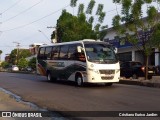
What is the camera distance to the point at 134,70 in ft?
99.8

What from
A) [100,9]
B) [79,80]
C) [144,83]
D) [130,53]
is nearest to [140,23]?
[144,83]

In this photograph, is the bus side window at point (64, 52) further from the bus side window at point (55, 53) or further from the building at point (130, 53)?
the building at point (130, 53)

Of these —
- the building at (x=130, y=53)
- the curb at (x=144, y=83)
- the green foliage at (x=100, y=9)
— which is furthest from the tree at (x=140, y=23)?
the building at (x=130, y=53)

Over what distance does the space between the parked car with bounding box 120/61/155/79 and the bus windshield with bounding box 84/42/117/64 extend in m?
8.68

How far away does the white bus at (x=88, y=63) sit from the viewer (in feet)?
67.6

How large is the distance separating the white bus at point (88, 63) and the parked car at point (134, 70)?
792 centimetres

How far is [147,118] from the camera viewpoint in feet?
33.7

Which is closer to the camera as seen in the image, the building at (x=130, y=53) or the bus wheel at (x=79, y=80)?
the bus wheel at (x=79, y=80)

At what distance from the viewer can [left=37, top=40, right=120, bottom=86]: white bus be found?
2061 cm

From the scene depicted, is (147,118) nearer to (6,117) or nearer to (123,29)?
(6,117)

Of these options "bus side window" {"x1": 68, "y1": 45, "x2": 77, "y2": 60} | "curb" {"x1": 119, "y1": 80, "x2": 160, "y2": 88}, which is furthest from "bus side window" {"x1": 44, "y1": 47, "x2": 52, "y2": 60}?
"curb" {"x1": 119, "y1": 80, "x2": 160, "y2": 88}

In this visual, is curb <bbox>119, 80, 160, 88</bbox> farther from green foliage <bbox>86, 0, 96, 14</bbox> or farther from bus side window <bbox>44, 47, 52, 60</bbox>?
green foliage <bbox>86, 0, 96, 14</bbox>

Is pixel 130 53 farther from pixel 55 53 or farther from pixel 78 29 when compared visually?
pixel 55 53

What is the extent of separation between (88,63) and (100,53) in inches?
39.8
